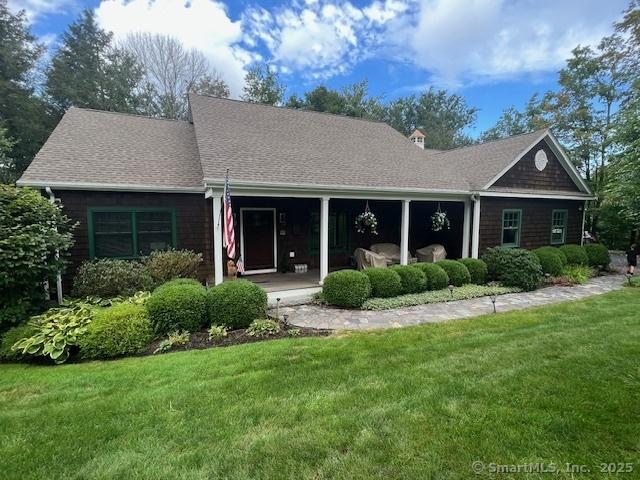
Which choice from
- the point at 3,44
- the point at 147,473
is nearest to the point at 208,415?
the point at 147,473

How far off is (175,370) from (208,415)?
4.71 ft

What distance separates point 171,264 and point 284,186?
329 centimetres

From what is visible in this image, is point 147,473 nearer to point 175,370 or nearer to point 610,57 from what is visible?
point 175,370

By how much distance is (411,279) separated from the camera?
8297 millimetres

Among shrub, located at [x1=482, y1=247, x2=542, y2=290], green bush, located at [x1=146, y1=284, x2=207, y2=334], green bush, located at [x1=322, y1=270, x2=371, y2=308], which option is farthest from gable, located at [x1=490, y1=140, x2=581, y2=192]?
green bush, located at [x1=146, y1=284, x2=207, y2=334]

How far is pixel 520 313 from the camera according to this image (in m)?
6.74

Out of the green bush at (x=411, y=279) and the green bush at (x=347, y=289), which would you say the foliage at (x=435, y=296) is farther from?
the green bush at (x=347, y=289)

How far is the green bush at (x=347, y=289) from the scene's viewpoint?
7387mm

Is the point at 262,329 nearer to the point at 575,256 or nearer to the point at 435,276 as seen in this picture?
the point at 435,276

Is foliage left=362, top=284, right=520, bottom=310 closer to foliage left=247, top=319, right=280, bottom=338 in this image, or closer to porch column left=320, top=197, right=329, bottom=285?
porch column left=320, top=197, right=329, bottom=285

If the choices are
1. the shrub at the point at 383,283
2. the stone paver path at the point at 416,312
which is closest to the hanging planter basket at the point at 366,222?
the shrub at the point at 383,283

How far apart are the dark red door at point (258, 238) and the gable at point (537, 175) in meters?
7.72

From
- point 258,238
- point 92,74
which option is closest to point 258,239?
point 258,238

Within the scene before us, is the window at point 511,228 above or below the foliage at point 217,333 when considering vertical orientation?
above
